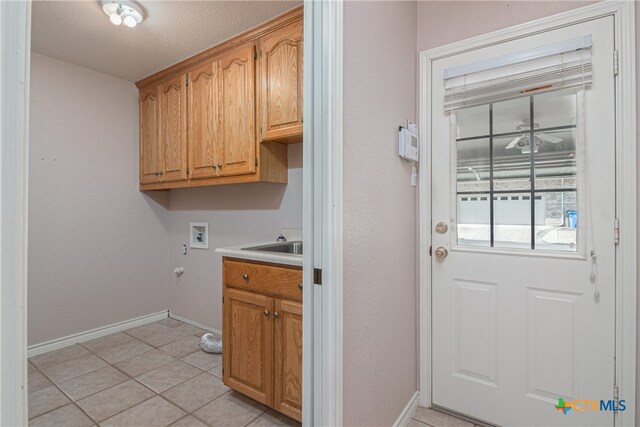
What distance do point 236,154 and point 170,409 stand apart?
1703 millimetres

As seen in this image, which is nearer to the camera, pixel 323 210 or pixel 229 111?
pixel 323 210

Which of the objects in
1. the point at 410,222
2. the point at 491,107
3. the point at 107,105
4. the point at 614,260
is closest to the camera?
the point at 614,260

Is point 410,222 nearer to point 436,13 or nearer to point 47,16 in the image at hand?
point 436,13

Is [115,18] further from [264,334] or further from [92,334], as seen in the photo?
[92,334]

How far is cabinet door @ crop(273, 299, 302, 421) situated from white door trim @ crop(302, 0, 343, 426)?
407 millimetres

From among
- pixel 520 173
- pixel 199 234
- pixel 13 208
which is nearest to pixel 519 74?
pixel 520 173

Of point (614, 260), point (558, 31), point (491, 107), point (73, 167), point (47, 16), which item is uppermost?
point (47, 16)

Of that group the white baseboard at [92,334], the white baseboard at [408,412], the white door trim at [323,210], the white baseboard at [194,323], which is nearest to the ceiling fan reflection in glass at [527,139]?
the white door trim at [323,210]

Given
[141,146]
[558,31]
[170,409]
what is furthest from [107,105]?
[558,31]

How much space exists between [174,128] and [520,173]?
272 cm

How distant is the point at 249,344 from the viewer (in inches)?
69.7

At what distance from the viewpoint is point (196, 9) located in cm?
203

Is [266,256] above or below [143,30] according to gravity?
below

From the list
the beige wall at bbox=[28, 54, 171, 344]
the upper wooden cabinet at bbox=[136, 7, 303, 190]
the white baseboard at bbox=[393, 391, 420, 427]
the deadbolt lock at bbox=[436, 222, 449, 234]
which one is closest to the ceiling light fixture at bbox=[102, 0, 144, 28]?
the upper wooden cabinet at bbox=[136, 7, 303, 190]
